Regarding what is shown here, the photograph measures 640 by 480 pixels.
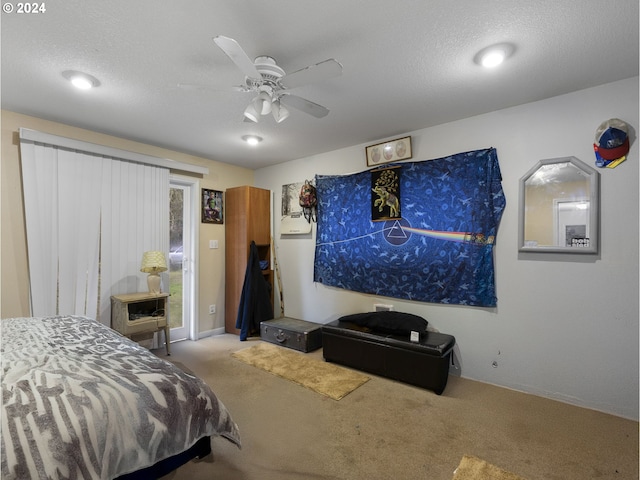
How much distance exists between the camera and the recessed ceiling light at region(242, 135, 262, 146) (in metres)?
3.32

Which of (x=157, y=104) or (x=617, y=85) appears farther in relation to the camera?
(x=157, y=104)

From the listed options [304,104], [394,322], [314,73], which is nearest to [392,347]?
[394,322]

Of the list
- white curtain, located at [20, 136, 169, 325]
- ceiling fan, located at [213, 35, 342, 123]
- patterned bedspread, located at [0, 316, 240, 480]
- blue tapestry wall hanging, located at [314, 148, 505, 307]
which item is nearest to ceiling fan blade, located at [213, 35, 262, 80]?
ceiling fan, located at [213, 35, 342, 123]

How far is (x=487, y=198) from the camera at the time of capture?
2.71m

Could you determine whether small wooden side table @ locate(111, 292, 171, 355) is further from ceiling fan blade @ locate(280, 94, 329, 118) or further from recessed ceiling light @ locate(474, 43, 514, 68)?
recessed ceiling light @ locate(474, 43, 514, 68)

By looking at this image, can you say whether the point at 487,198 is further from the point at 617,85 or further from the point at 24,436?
the point at 24,436

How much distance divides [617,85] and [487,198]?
1126 mm

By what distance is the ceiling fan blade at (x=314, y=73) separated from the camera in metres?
1.60

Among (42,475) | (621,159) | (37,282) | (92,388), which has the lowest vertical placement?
(42,475)

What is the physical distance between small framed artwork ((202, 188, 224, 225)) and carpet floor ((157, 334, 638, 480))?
7.40 ft

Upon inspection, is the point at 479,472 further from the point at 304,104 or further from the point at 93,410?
the point at 304,104

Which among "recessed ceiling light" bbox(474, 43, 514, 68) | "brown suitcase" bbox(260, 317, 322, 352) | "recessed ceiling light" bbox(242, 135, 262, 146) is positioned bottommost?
"brown suitcase" bbox(260, 317, 322, 352)

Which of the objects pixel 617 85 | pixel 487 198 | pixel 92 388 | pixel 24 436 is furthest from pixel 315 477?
pixel 617 85

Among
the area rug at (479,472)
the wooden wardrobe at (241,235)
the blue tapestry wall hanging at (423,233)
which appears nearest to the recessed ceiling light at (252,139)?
the wooden wardrobe at (241,235)
